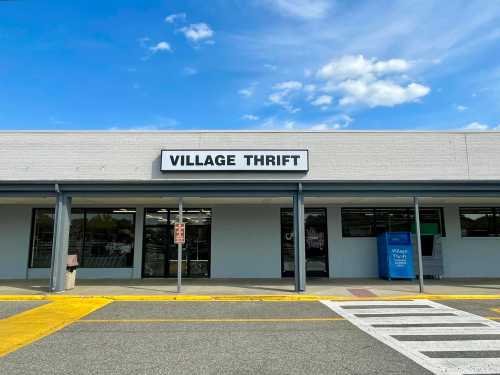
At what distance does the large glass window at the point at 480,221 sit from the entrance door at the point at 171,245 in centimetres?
1080

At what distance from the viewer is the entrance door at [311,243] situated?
16.2 metres

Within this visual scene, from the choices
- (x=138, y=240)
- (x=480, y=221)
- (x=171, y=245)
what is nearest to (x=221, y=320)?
(x=171, y=245)

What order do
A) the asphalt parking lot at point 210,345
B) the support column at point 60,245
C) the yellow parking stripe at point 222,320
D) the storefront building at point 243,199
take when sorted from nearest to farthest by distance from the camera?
1. the asphalt parking lot at point 210,345
2. the yellow parking stripe at point 222,320
3. the support column at point 60,245
4. the storefront building at point 243,199

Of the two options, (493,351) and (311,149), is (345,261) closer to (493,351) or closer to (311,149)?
(311,149)

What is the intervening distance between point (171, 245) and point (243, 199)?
3989 millimetres

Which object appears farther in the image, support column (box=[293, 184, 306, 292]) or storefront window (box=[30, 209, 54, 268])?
storefront window (box=[30, 209, 54, 268])

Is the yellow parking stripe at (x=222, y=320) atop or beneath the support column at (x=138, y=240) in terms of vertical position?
beneath

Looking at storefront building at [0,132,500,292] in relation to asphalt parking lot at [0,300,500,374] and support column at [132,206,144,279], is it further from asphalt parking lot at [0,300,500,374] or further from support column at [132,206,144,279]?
asphalt parking lot at [0,300,500,374]

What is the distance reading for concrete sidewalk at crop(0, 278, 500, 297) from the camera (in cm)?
1235

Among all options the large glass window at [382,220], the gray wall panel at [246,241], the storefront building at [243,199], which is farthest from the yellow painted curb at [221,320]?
the large glass window at [382,220]

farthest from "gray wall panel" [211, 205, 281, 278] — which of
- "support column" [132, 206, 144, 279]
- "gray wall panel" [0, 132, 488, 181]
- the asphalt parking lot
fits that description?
the asphalt parking lot

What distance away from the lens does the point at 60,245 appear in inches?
500

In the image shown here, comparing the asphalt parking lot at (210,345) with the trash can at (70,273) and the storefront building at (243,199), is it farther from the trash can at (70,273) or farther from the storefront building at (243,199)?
the storefront building at (243,199)

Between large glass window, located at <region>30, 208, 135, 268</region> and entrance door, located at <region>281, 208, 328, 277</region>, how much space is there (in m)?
6.34
